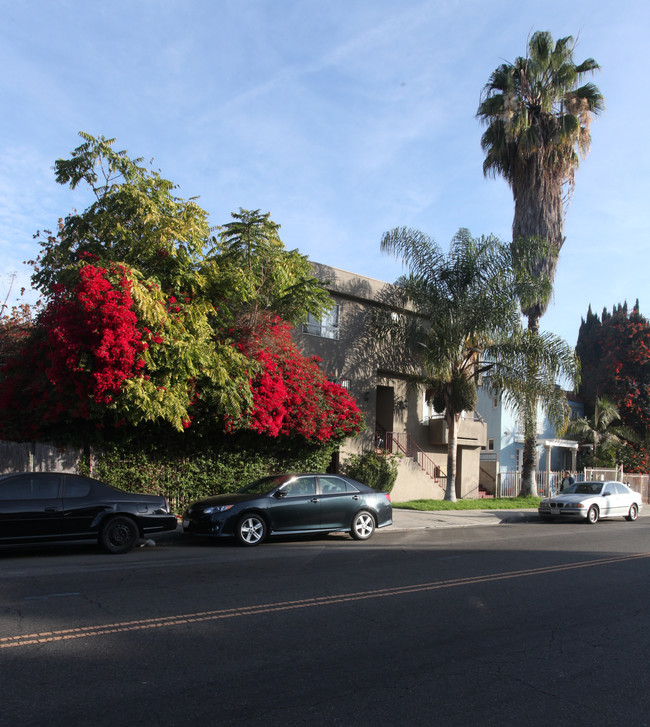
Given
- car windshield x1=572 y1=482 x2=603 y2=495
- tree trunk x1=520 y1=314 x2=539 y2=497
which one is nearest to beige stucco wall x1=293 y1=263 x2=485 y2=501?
tree trunk x1=520 y1=314 x2=539 y2=497

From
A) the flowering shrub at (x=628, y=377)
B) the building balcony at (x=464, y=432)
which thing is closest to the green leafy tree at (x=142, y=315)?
the building balcony at (x=464, y=432)

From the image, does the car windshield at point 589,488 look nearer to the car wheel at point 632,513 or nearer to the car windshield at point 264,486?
the car wheel at point 632,513

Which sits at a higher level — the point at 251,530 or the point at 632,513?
the point at 251,530

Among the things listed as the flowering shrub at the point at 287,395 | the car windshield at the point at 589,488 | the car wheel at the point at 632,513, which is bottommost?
the car wheel at the point at 632,513

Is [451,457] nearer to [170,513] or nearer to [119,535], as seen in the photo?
[170,513]

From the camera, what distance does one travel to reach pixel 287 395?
16.6m

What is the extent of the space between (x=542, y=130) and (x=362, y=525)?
58.5 feet

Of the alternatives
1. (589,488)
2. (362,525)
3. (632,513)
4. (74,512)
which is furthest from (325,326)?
(74,512)

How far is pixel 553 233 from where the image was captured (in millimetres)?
23938

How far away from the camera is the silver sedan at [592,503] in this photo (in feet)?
60.9

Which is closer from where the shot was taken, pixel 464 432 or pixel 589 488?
pixel 589 488

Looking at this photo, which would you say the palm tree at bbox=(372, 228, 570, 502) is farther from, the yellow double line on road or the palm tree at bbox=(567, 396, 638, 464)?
the palm tree at bbox=(567, 396, 638, 464)

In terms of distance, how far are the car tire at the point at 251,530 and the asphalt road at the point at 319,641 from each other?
1.15m

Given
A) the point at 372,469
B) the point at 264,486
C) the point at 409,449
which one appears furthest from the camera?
the point at 409,449
